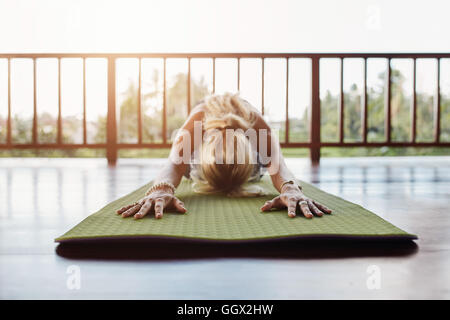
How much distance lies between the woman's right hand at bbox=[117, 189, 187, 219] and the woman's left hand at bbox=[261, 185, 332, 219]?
300 millimetres

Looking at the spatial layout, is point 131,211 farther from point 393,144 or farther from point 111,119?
point 393,144

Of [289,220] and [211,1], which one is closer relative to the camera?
[289,220]

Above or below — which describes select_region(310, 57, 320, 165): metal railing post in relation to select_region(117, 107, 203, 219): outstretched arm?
above

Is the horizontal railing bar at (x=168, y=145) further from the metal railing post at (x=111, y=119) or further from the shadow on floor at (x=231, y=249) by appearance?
the shadow on floor at (x=231, y=249)

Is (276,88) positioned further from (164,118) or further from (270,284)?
(270,284)

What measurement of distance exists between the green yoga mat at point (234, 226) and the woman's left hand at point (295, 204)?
24mm

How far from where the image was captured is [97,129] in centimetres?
416

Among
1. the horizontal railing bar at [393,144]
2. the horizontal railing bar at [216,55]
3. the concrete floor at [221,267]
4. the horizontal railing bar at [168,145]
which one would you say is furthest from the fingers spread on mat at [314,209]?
the horizontal railing bar at [216,55]

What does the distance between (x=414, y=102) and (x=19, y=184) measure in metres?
3.51

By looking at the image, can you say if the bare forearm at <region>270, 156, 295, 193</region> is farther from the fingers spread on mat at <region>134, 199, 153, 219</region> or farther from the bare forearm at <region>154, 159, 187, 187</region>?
the fingers spread on mat at <region>134, 199, 153, 219</region>

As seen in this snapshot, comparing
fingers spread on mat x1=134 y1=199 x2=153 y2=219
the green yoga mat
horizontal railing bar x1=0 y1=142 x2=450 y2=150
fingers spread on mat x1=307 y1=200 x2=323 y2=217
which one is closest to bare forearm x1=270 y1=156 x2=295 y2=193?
the green yoga mat

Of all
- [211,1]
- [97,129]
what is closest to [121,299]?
[97,129]

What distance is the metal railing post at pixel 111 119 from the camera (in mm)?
3934

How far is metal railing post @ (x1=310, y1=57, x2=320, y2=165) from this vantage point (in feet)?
13.0
